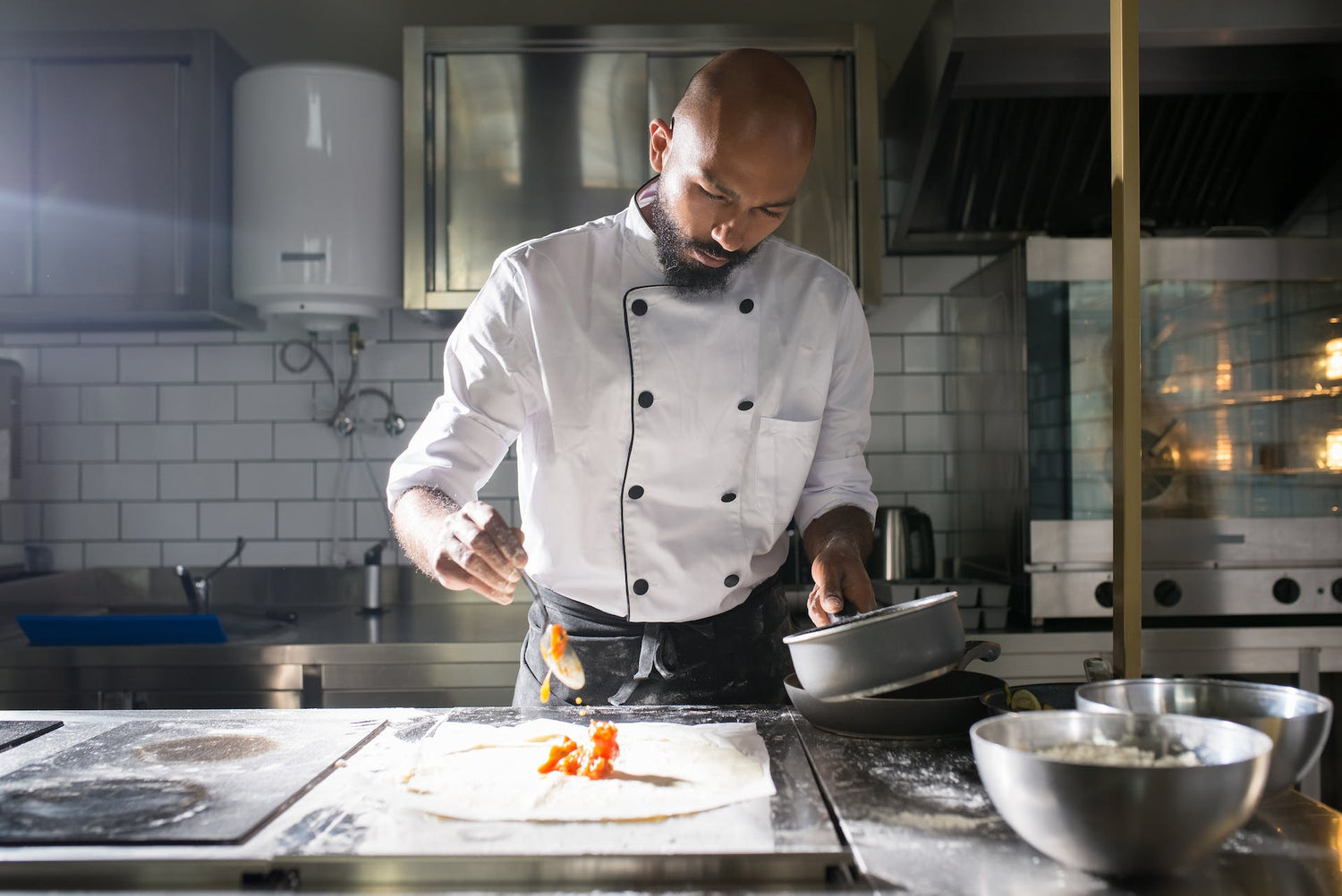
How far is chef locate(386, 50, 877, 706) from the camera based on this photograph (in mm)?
1782

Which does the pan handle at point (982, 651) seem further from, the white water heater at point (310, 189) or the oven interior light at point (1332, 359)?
the white water heater at point (310, 189)

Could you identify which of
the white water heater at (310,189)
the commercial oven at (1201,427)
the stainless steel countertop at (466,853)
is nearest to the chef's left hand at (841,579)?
the stainless steel countertop at (466,853)

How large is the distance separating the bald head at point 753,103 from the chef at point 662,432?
70 mm

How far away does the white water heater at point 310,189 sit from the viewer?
9.83 feet

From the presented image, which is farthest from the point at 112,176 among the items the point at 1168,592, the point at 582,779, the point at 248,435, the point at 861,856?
the point at 1168,592

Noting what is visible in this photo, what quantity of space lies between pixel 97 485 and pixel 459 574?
2544 mm

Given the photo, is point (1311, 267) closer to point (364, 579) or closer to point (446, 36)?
A: point (446, 36)


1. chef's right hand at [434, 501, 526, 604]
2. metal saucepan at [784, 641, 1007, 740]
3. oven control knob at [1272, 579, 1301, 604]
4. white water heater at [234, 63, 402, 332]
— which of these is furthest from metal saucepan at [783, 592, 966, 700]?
white water heater at [234, 63, 402, 332]

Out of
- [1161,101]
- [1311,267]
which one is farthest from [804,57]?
[1311,267]

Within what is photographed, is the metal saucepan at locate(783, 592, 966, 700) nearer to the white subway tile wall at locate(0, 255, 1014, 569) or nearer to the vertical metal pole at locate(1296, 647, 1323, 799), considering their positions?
the vertical metal pole at locate(1296, 647, 1323, 799)

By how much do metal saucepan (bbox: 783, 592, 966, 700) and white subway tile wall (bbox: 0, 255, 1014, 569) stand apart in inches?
87.6

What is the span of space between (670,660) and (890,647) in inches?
26.2

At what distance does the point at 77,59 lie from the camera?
121 inches

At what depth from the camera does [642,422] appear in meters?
1.85
